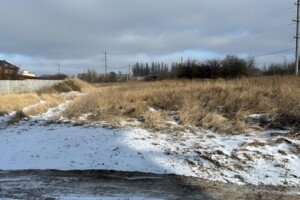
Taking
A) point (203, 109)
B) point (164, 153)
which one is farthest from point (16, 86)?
point (164, 153)

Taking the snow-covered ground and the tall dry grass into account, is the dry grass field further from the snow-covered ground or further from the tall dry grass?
the snow-covered ground

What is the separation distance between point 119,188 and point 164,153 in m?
2.01

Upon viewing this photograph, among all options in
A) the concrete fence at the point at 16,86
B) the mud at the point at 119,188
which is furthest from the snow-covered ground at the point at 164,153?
the concrete fence at the point at 16,86

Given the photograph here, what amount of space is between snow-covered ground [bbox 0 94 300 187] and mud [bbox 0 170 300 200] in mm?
329

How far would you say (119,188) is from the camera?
240 inches

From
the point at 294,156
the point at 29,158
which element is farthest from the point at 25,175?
the point at 294,156

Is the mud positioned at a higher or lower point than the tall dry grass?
lower

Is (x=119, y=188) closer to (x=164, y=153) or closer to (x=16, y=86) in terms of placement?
(x=164, y=153)

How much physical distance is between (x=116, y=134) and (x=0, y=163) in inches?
122

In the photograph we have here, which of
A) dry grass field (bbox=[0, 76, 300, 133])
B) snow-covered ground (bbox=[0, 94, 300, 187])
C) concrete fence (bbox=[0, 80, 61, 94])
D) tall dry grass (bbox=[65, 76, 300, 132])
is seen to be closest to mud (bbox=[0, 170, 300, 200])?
snow-covered ground (bbox=[0, 94, 300, 187])

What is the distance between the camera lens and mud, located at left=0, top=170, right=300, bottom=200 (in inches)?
224

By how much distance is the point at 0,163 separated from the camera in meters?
7.69

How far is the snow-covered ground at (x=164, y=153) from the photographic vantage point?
6879mm

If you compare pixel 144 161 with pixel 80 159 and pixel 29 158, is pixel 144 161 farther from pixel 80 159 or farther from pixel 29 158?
pixel 29 158
